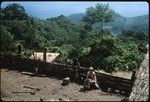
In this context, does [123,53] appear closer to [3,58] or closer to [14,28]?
[3,58]

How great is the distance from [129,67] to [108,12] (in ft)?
140

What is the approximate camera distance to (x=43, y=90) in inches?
601

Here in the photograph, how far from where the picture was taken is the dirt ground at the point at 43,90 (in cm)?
1352

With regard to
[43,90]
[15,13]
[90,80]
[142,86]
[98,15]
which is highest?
[142,86]

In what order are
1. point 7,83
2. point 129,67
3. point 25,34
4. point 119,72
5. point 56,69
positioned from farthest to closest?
1. point 25,34
2. point 129,67
3. point 119,72
4. point 56,69
5. point 7,83

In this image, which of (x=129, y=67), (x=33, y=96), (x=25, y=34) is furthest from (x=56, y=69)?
(x=25, y=34)

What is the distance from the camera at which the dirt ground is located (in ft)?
44.4

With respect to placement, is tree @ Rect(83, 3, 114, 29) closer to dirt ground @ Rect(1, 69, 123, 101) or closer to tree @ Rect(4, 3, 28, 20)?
tree @ Rect(4, 3, 28, 20)

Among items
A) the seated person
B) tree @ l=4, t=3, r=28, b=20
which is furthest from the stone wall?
tree @ l=4, t=3, r=28, b=20

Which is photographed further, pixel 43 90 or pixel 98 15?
pixel 98 15

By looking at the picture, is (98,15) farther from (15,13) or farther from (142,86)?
(142,86)

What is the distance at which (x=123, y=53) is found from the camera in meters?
27.1

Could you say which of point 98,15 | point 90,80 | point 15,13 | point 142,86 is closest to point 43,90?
point 90,80

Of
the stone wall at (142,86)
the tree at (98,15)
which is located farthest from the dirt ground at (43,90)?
the tree at (98,15)
